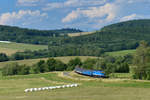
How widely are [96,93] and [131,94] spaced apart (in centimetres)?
737

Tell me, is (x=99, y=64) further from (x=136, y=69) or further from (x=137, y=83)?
(x=137, y=83)

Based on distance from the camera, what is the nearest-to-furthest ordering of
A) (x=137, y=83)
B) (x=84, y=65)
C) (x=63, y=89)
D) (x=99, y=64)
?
(x=63, y=89) < (x=137, y=83) < (x=99, y=64) < (x=84, y=65)

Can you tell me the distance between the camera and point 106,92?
6638 cm

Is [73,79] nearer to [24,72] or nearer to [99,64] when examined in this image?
[99,64]

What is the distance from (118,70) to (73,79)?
39640mm

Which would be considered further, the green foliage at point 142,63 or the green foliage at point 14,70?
the green foliage at point 14,70

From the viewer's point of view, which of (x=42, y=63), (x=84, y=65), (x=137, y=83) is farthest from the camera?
(x=42, y=63)

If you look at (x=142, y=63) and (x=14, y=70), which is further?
(x=14, y=70)

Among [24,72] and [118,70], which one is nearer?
[118,70]

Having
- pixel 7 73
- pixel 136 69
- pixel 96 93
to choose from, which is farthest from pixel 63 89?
pixel 7 73

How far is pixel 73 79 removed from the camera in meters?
95.3

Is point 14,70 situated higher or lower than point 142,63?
lower

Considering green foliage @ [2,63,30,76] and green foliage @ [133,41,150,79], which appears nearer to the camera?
green foliage @ [133,41,150,79]

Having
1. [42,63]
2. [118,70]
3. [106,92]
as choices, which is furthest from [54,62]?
[106,92]
